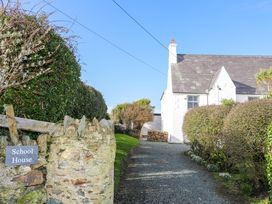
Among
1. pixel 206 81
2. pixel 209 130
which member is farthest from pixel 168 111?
pixel 209 130

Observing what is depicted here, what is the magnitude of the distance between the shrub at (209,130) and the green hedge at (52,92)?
22.9 feet

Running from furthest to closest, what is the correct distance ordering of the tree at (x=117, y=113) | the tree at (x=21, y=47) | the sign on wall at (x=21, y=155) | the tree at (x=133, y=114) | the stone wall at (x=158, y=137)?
the tree at (x=117, y=113), the tree at (x=133, y=114), the stone wall at (x=158, y=137), the tree at (x=21, y=47), the sign on wall at (x=21, y=155)

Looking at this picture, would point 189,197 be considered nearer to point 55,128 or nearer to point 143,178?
point 143,178

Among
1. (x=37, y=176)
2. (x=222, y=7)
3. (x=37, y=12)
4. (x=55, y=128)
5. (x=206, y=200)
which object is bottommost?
(x=206, y=200)

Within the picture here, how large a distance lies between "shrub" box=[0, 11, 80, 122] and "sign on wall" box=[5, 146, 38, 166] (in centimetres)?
104

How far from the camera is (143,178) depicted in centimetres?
955

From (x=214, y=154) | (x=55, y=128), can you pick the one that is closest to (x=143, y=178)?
(x=214, y=154)

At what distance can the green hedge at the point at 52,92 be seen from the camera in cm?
538

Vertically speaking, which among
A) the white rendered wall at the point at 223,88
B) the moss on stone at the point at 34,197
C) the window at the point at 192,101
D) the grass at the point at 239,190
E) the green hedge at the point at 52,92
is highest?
the white rendered wall at the point at 223,88

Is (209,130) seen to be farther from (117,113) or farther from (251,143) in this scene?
(117,113)

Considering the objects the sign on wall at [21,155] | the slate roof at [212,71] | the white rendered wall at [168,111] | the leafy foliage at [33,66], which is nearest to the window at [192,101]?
the slate roof at [212,71]

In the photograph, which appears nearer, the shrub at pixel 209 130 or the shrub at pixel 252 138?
the shrub at pixel 252 138

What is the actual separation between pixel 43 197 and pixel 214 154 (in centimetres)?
861

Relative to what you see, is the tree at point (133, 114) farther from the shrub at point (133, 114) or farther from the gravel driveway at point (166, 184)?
the gravel driveway at point (166, 184)
